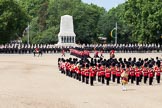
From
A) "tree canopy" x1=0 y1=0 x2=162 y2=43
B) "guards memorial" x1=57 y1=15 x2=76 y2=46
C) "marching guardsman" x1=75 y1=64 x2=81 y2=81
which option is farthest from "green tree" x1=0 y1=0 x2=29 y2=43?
"marching guardsman" x1=75 y1=64 x2=81 y2=81

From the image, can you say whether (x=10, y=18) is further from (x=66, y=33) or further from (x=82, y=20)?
(x=82, y=20)

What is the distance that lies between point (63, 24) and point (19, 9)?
7038mm

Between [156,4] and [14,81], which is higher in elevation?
[156,4]

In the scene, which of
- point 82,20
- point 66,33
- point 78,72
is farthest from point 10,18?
point 78,72

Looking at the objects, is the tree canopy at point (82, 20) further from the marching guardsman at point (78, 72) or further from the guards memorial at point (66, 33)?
the marching guardsman at point (78, 72)

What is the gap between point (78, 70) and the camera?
29656mm

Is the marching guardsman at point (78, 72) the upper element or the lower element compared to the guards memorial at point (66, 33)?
lower

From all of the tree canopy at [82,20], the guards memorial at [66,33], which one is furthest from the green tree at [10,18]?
the guards memorial at [66,33]

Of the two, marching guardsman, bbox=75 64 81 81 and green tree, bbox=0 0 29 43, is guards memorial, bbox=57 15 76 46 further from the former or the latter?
marching guardsman, bbox=75 64 81 81

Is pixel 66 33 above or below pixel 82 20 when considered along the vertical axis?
below

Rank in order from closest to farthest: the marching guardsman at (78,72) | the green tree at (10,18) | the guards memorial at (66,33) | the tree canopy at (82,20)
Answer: the marching guardsman at (78,72) → the green tree at (10,18) → the guards memorial at (66,33) → the tree canopy at (82,20)

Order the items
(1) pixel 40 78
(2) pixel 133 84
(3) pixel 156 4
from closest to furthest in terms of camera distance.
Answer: (2) pixel 133 84 < (1) pixel 40 78 < (3) pixel 156 4

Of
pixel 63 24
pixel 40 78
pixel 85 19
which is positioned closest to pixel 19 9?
pixel 63 24

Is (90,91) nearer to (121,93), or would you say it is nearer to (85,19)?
(121,93)
